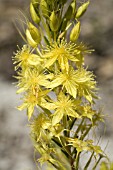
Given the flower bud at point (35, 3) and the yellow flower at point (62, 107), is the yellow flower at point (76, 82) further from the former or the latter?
the flower bud at point (35, 3)

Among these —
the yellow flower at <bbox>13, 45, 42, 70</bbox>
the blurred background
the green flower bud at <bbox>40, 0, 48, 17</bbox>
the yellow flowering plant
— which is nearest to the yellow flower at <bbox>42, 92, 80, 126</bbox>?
the yellow flowering plant

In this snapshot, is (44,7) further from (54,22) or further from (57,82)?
(57,82)

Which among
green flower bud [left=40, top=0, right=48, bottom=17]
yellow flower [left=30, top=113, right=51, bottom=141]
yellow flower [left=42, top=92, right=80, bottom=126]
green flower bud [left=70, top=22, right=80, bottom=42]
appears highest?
green flower bud [left=40, top=0, right=48, bottom=17]

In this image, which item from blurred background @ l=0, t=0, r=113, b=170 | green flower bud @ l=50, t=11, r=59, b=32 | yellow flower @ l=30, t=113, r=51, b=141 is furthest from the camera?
blurred background @ l=0, t=0, r=113, b=170

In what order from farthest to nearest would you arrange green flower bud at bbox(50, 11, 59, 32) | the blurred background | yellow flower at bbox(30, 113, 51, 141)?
1. the blurred background
2. yellow flower at bbox(30, 113, 51, 141)
3. green flower bud at bbox(50, 11, 59, 32)

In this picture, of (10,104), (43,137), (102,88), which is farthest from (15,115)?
(43,137)

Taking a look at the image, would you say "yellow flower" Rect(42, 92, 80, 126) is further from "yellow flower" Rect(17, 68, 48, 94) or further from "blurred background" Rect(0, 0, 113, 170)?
"blurred background" Rect(0, 0, 113, 170)

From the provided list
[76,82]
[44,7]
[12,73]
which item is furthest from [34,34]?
[12,73]
